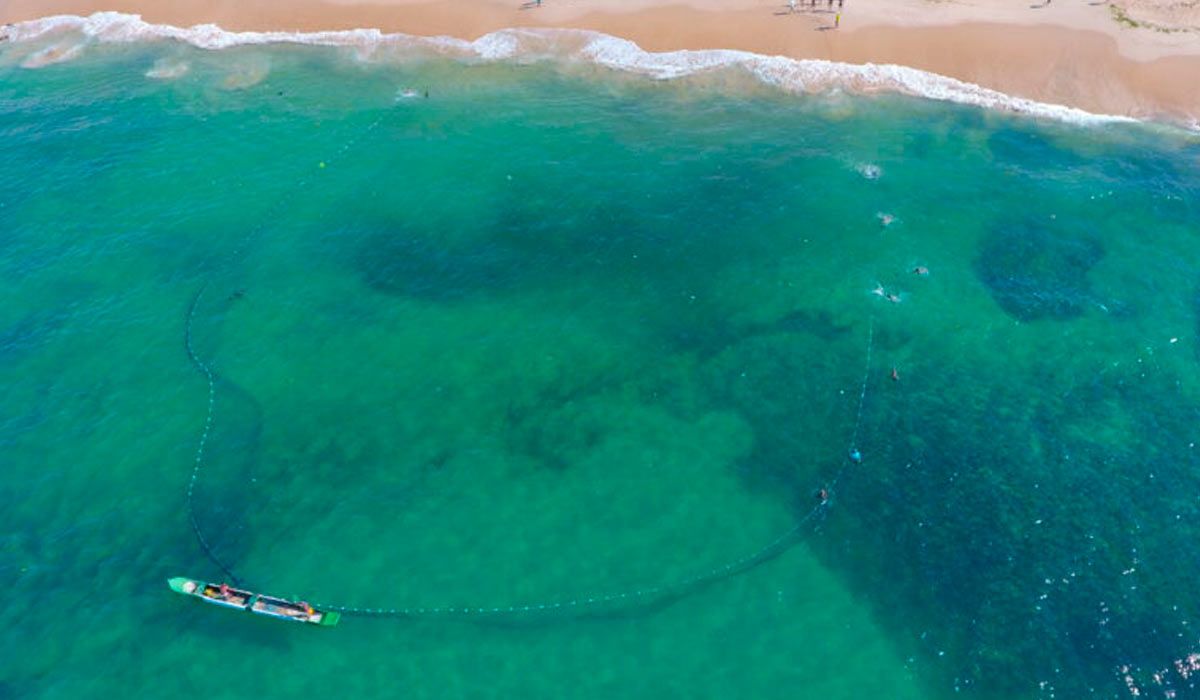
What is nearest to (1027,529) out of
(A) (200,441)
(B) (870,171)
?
(B) (870,171)

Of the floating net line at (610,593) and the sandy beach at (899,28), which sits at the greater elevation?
the sandy beach at (899,28)

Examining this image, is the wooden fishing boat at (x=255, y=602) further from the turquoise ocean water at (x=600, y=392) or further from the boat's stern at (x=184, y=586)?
the turquoise ocean water at (x=600, y=392)

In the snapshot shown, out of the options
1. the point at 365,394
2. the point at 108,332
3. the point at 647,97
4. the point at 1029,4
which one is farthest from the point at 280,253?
the point at 1029,4

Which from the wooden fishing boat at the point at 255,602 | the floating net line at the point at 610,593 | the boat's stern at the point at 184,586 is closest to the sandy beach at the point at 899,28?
the floating net line at the point at 610,593

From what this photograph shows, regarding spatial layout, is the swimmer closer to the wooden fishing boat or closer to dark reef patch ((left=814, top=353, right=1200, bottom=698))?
dark reef patch ((left=814, top=353, right=1200, bottom=698))

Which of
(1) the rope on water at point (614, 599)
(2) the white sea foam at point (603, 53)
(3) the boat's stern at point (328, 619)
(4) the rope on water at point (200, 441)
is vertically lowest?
(1) the rope on water at point (614, 599)

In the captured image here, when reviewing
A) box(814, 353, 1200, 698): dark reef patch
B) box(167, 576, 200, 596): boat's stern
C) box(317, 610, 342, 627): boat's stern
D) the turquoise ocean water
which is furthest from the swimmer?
box(167, 576, 200, 596): boat's stern

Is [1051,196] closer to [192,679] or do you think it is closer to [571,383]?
[571,383]
